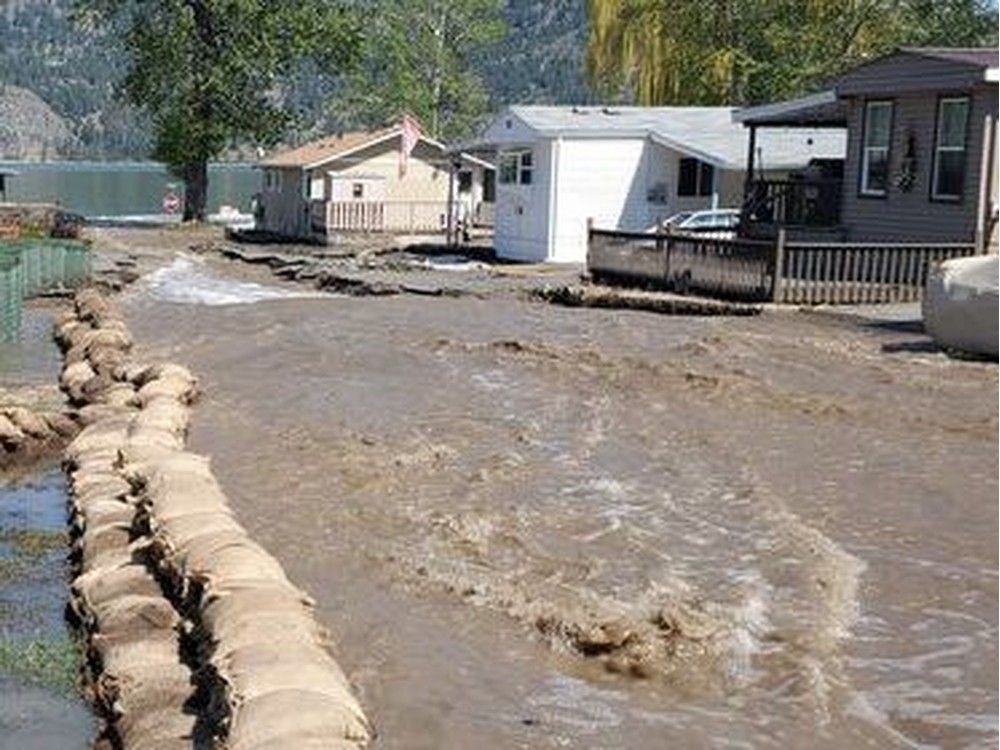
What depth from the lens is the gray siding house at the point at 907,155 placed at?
74.2ft

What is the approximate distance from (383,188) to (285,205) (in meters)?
4.45

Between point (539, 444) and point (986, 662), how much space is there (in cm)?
594

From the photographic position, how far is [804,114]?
89.8 ft

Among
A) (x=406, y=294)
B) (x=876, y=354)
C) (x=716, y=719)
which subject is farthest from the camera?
(x=406, y=294)

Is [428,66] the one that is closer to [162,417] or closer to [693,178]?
[693,178]

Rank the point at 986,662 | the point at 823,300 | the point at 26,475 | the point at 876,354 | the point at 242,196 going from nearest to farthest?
the point at 986,662
the point at 26,475
the point at 876,354
the point at 823,300
the point at 242,196

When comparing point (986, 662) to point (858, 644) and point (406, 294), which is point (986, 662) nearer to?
point (858, 644)

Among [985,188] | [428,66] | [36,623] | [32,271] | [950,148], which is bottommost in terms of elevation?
[36,623]

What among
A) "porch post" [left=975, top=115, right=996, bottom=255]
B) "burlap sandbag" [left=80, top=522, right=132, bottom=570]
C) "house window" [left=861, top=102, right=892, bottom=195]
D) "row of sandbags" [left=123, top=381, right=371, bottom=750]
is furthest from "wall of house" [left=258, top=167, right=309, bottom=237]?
"row of sandbags" [left=123, top=381, right=371, bottom=750]

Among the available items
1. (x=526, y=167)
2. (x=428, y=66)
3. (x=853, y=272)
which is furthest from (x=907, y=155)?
(x=428, y=66)

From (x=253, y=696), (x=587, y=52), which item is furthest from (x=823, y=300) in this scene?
(x=587, y=52)

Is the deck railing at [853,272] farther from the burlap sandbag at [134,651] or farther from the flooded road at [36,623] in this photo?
the burlap sandbag at [134,651]

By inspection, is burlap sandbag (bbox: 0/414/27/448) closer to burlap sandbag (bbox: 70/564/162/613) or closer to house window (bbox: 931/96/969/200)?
burlap sandbag (bbox: 70/564/162/613)

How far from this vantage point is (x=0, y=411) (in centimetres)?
1353
